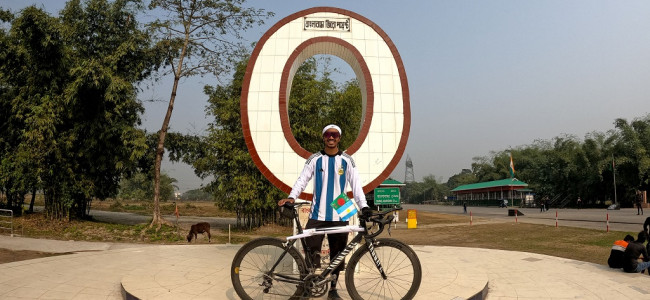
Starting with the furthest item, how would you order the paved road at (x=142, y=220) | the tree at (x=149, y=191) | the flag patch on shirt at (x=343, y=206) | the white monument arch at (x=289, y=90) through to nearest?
the tree at (x=149, y=191)
the paved road at (x=142, y=220)
the white monument arch at (x=289, y=90)
the flag patch on shirt at (x=343, y=206)

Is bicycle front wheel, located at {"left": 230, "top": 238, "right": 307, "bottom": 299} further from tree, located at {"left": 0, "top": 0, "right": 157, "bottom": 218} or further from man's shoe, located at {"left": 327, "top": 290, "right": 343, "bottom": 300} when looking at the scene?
tree, located at {"left": 0, "top": 0, "right": 157, "bottom": 218}

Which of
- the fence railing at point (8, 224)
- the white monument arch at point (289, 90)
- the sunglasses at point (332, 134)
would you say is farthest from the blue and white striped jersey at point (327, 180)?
the fence railing at point (8, 224)

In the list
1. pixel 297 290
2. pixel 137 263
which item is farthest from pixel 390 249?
pixel 137 263

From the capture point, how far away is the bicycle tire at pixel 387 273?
387 centimetres

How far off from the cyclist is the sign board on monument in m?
12.1

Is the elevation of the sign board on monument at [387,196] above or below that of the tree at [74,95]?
below

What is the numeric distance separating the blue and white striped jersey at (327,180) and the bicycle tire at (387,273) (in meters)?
0.50

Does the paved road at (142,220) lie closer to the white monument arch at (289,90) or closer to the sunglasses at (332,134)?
the white monument arch at (289,90)

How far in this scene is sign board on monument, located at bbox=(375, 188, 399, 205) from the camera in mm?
16266

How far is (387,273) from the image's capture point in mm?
4008

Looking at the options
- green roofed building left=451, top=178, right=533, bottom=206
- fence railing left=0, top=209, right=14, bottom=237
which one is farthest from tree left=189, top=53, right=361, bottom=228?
green roofed building left=451, top=178, right=533, bottom=206

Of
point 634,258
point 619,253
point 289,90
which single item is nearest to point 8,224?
point 289,90

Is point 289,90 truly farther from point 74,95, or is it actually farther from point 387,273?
point 74,95

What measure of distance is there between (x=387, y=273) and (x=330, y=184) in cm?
99
